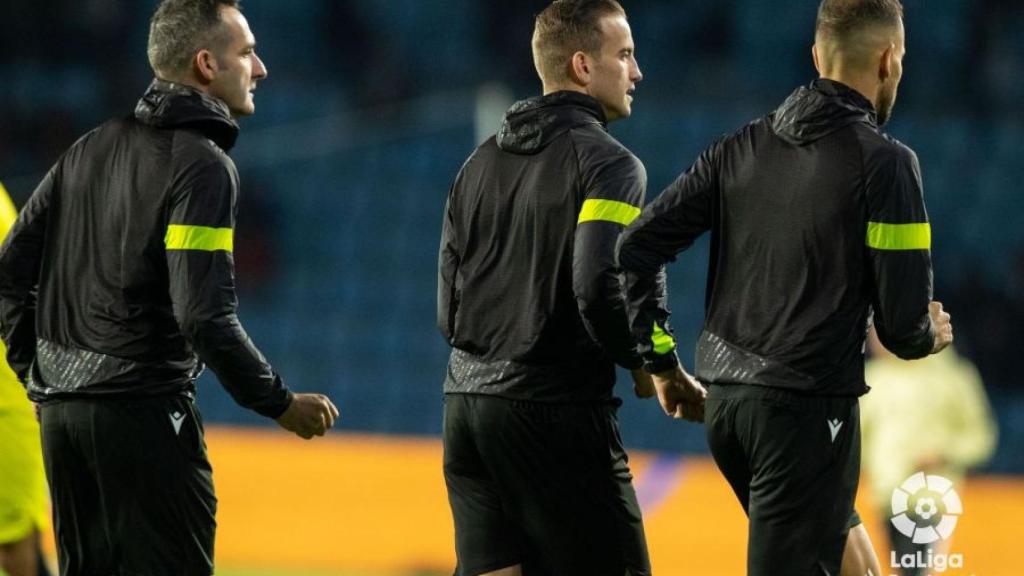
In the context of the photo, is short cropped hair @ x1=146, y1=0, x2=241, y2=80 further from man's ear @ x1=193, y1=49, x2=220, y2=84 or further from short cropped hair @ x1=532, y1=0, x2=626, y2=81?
short cropped hair @ x1=532, y1=0, x2=626, y2=81

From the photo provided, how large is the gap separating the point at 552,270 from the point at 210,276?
0.87m

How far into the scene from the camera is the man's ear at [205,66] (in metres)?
4.26

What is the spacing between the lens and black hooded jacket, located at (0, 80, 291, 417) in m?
4.00

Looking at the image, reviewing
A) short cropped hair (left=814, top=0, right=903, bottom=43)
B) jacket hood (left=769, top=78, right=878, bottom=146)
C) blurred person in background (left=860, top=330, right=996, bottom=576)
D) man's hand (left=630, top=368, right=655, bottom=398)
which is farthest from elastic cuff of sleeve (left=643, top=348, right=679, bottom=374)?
blurred person in background (left=860, top=330, right=996, bottom=576)

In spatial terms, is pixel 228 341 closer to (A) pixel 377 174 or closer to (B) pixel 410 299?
(B) pixel 410 299

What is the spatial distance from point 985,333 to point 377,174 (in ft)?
15.4

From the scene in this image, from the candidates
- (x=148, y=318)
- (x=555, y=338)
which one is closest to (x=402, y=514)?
(x=555, y=338)

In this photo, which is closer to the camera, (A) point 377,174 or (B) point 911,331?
(B) point 911,331

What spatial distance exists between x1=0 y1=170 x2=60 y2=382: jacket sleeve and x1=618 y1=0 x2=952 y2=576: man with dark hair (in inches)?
68.5

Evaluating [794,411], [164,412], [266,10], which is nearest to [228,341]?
[164,412]

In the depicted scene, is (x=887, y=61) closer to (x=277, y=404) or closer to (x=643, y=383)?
(x=643, y=383)

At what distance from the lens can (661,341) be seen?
14.0 feet

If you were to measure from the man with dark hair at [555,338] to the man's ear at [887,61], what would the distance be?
0.66 meters

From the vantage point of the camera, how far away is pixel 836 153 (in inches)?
153
